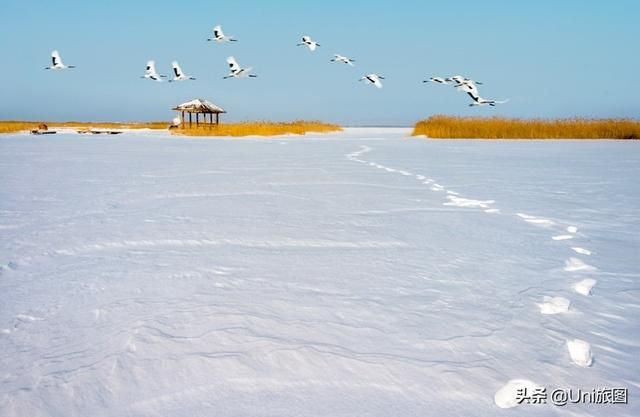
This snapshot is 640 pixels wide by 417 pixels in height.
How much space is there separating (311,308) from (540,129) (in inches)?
759

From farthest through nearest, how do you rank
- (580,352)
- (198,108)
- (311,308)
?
(198,108), (311,308), (580,352)

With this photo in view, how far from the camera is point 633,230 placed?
3.37 metres

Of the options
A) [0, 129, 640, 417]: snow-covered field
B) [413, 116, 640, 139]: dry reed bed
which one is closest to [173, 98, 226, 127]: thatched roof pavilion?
[413, 116, 640, 139]: dry reed bed

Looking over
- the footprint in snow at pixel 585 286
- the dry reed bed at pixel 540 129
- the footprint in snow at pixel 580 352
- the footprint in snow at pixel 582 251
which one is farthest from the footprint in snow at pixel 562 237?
the dry reed bed at pixel 540 129

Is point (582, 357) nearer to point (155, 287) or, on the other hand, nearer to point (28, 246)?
point (155, 287)

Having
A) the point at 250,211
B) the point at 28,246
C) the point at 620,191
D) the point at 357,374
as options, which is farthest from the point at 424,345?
the point at 620,191

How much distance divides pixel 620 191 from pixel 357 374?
493cm

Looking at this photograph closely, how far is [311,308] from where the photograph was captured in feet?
6.02

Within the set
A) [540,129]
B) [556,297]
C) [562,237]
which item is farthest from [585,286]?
[540,129]

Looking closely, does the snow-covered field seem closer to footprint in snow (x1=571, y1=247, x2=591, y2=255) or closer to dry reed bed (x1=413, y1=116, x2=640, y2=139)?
footprint in snow (x1=571, y1=247, x2=591, y2=255)

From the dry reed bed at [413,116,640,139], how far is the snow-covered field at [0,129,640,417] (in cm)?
1567

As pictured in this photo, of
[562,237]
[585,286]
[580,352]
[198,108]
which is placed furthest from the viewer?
[198,108]

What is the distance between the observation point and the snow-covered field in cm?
127

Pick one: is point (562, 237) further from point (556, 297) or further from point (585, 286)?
point (556, 297)
